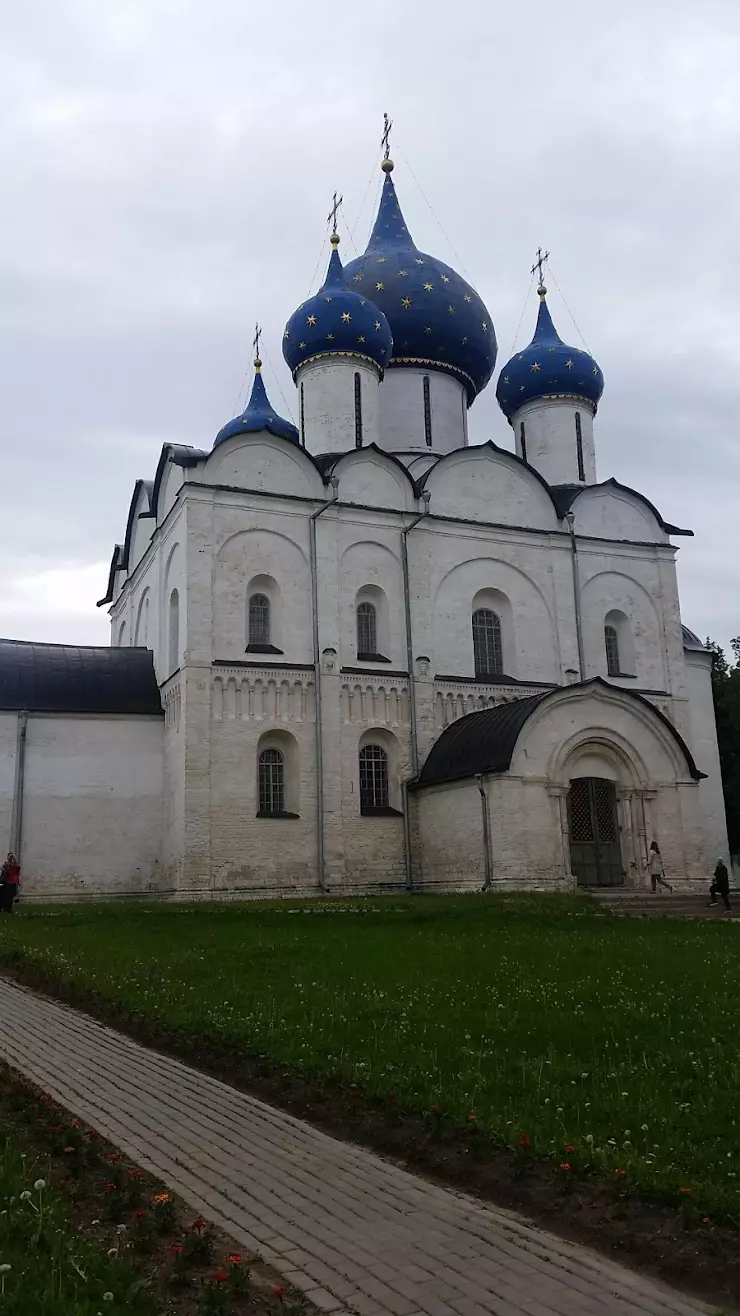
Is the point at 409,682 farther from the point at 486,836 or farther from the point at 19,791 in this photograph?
the point at 19,791

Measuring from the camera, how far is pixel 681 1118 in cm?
490

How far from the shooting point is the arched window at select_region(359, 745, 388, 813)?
76.2ft

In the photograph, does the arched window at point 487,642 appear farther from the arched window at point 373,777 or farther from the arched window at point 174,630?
the arched window at point 174,630

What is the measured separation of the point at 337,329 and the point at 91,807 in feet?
40.4

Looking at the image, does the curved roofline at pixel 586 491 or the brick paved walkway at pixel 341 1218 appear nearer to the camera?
the brick paved walkway at pixel 341 1218

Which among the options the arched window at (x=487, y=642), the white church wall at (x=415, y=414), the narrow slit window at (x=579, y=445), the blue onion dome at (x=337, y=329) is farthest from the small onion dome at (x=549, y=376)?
the arched window at (x=487, y=642)

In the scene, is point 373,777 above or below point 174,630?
below

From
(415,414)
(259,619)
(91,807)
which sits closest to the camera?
(91,807)

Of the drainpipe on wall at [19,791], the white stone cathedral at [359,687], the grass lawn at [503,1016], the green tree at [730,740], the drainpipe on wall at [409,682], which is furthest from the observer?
the green tree at [730,740]

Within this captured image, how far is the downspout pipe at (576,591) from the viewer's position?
25.6 m

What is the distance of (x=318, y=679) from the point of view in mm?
22766

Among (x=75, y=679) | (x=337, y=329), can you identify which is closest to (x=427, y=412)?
(x=337, y=329)

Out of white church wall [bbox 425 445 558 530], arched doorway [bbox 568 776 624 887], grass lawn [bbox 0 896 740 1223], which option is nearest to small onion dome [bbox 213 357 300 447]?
white church wall [bbox 425 445 558 530]

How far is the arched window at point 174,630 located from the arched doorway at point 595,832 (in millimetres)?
8586
